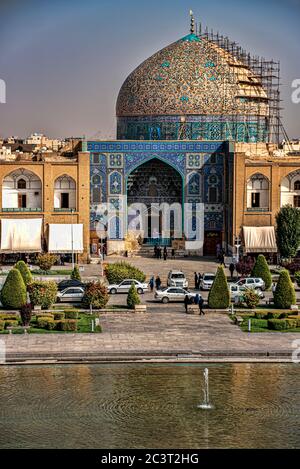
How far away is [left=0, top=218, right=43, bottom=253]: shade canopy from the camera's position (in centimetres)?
4447

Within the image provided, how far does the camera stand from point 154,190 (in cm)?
4916

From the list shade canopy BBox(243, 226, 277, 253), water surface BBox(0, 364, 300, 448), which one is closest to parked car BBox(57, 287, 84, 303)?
water surface BBox(0, 364, 300, 448)

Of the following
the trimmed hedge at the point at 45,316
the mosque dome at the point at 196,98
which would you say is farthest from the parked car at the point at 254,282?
the mosque dome at the point at 196,98

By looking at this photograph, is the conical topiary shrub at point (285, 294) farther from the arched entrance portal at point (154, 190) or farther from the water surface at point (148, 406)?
the arched entrance portal at point (154, 190)

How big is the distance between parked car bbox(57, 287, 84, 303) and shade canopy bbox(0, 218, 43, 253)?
1002 centimetres

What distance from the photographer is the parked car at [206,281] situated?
3759cm

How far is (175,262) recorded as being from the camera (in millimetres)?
45000

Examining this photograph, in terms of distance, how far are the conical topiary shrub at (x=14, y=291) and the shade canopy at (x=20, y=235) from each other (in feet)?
37.6

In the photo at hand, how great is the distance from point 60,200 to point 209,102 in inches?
321

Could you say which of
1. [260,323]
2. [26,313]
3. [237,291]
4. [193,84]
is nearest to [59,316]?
[26,313]

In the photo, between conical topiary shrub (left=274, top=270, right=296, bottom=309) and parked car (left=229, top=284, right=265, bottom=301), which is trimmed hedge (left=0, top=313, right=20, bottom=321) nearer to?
parked car (left=229, top=284, right=265, bottom=301)

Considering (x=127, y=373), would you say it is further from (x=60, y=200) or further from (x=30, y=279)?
(x=60, y=200)

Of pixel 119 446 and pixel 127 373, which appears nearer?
pixel 119 446
